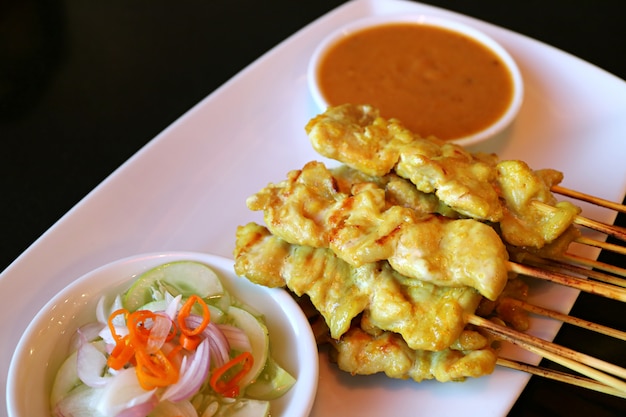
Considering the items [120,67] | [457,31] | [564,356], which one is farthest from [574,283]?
[120,67]

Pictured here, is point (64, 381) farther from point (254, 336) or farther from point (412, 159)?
point (412, 159)

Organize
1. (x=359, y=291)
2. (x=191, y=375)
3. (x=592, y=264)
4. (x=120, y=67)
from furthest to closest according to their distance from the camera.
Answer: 1. (x=120, y=67)
2. (x=592, y=264)
3. (x=359, y=291)
4. (x=191, y=375)

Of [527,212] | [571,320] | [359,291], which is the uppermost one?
[527,212]

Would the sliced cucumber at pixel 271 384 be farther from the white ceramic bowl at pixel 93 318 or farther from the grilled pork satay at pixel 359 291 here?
the grilled pork satay at pixel 359 291

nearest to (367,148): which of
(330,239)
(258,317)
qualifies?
(330,239)

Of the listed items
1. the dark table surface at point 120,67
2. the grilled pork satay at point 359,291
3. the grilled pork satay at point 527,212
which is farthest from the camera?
the dark table surface at point 120,67

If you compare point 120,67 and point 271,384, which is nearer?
point 271,384

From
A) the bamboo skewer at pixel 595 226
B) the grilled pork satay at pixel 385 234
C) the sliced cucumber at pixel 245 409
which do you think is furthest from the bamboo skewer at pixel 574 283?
the sliced cucumber at pixel 245 409

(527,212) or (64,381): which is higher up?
(527,212)
